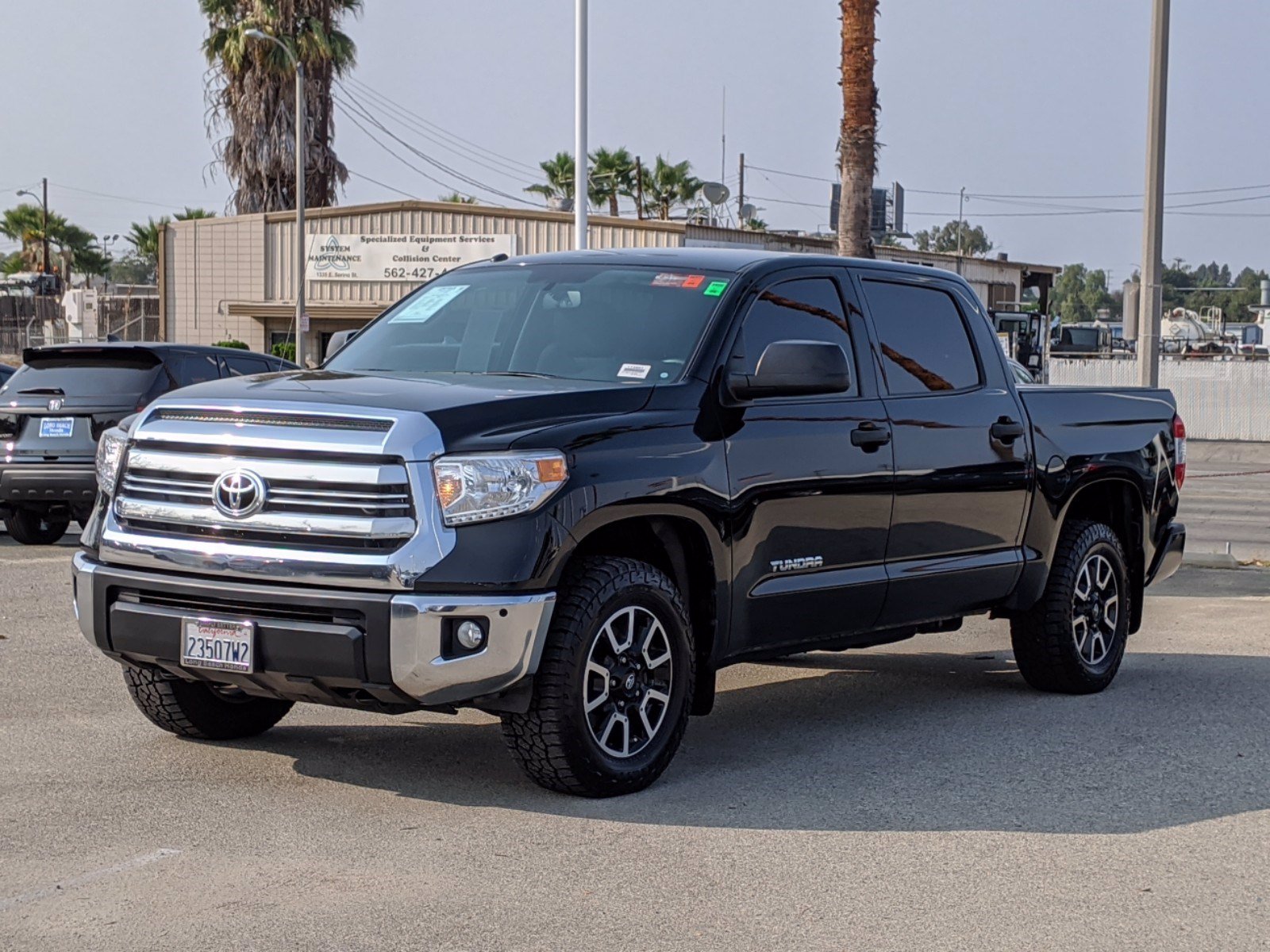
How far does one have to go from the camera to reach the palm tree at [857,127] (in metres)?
20.7

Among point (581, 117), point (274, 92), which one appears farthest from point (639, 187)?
point (581, 117)

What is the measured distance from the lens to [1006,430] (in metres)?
8.00

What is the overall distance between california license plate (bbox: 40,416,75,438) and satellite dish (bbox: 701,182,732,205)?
95.3 feet

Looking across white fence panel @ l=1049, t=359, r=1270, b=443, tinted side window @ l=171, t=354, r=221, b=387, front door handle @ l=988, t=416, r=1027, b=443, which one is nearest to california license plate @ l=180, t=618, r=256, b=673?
front door handle @ l=988, t=416, r=1027, b=443

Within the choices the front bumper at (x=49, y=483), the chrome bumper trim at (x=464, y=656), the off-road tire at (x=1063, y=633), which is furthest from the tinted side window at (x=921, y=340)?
the front bumper at (x=49, y=483)

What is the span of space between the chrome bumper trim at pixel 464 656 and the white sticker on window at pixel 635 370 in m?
1.18

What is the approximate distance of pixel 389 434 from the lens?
18.4ft

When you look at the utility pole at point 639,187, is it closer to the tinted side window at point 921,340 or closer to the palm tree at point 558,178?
the palm tree at point 558,178

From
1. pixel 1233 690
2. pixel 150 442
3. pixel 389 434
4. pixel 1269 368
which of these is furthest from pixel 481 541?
pixel 1269 368

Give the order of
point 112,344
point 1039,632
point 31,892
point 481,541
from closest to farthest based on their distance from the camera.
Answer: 1. point 31,892
2. point 481,541
3. point 1039,632
4. point 112,344

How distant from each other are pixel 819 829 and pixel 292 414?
7.41 feet

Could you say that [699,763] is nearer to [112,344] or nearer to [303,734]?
[303,734]

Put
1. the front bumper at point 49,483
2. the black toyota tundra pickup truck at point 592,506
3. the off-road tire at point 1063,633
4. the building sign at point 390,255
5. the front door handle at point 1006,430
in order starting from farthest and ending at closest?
the building sign at point 390,255 → the front bumper at point 49,483 → the off-road tire at point 1063,633 → the front door handle at point 1006,430 → the black toyota tundra pickup truck at point 592,506

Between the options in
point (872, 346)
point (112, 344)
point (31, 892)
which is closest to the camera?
point (31, 892)
